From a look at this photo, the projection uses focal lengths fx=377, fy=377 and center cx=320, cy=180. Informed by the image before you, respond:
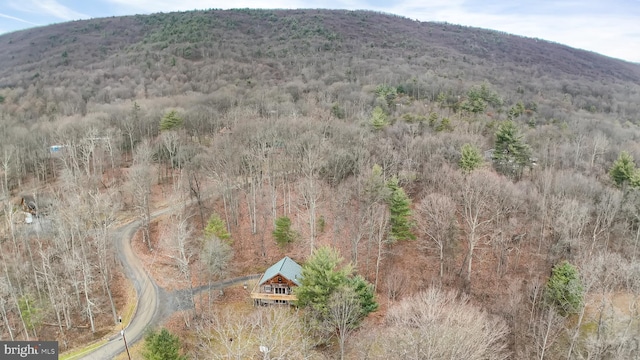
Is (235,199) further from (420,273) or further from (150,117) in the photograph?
(150,117)

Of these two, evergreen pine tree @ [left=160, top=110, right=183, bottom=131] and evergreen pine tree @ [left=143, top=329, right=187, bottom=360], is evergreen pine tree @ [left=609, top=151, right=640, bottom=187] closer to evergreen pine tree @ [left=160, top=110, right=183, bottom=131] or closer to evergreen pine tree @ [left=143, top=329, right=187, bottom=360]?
evergreen pine tree @ [left=143, top=329, right=187, bottom=360]

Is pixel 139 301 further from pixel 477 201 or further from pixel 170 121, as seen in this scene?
pixel 170 121

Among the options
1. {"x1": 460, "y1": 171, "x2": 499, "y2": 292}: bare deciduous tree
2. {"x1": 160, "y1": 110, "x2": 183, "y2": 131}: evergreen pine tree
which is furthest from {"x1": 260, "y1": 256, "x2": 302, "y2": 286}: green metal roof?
{"x1": 160, "y1": 110, "x2": 183, "y2": 131}: evergreen pine tree

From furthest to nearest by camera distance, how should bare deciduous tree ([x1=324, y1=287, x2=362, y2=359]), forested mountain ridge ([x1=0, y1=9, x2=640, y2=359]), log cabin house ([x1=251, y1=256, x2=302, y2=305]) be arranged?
log cabin house ([x1=251, y1=256, x2=302, y2=305]) < forested mountain ridge ([x1=0, y1=9, x2=640, y2=359]) < bare deciduous tree ([x1=324, y1=287, x2=362, y2=359])

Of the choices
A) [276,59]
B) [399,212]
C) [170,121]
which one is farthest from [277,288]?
[276,59]

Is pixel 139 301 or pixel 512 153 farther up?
pixel 512 153
